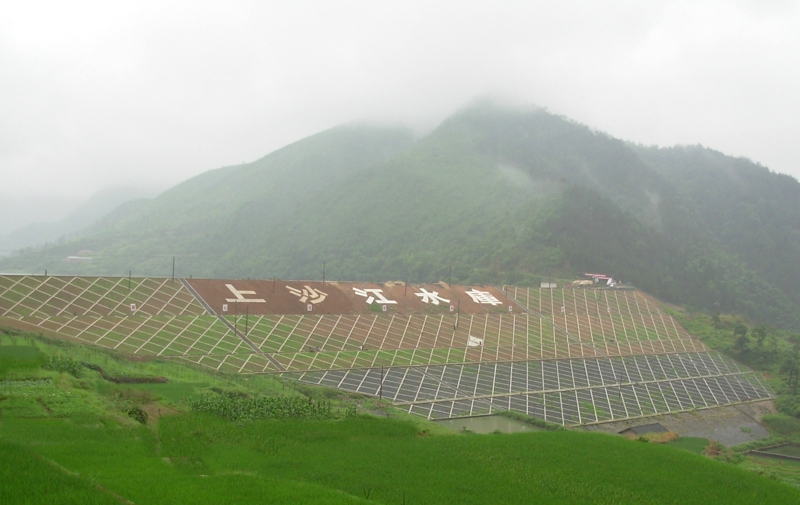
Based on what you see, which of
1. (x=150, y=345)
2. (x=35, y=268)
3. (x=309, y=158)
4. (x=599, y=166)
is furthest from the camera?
(x=309, y=158)

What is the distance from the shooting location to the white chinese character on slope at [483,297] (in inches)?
2164

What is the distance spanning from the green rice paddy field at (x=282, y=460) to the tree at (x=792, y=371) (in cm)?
3219

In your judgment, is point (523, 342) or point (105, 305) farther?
point (523, 342)

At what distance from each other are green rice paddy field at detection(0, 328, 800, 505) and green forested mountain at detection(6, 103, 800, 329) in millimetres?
64969

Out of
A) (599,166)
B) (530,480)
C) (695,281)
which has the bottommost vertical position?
(695,281)

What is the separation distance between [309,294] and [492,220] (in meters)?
73.7

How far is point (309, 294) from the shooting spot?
46000 millimetres

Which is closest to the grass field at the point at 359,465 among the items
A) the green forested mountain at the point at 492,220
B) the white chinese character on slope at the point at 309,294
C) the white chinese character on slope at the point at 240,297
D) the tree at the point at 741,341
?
the white chinese character on slope at the point at 240,297

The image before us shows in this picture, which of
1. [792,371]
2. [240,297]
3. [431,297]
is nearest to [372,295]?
[431,297]

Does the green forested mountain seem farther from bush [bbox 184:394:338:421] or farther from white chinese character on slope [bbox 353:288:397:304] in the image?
bush [bbox 184:394:338:421]

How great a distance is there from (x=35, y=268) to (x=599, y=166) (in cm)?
12304

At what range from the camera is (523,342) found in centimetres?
4853

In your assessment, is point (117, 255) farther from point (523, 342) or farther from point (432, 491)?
point (432, 491)

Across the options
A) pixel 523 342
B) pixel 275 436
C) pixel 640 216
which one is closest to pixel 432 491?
pixel 275 436
